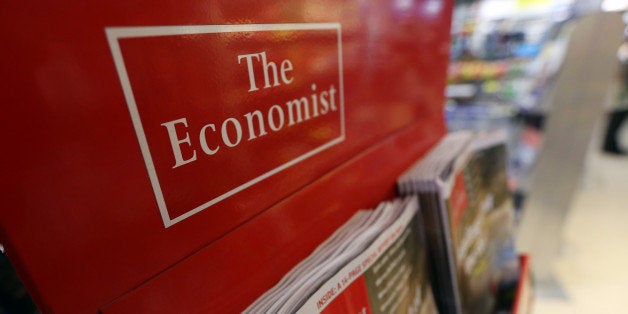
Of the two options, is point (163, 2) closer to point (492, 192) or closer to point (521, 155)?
point (492, 192)

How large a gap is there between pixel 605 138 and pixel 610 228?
2339 mm

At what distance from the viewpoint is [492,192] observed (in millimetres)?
928

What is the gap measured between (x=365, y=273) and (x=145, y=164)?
34 cm

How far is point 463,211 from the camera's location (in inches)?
29.3

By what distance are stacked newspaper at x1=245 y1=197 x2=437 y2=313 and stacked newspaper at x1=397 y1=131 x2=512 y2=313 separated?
0.15ft

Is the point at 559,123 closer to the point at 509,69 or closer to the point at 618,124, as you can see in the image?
the point at 509,69

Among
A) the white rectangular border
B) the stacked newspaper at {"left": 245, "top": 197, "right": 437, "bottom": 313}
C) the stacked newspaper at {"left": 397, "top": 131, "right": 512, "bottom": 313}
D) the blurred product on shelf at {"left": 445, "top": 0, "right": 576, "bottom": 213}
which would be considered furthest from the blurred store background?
the white rectangular border

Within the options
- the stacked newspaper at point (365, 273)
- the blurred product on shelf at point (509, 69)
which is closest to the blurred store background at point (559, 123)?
the blurred product on shelf at point (509, 69)

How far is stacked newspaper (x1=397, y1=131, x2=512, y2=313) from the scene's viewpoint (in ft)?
2.22

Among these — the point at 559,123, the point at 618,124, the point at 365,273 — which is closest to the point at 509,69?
the point at 618,124

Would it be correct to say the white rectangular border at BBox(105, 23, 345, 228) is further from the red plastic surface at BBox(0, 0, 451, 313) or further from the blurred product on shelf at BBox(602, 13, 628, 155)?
the blurred product on shelf at BBox(602, 13, 628, 155)

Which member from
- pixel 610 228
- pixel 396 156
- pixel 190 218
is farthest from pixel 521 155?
pixel 190 218

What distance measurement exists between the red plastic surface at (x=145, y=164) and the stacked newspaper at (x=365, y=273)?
1.6 inches

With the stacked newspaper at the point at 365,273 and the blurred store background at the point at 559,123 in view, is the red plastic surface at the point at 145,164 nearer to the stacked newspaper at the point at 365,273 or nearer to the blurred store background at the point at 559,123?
the stacked newspaper at the point at 365,273
